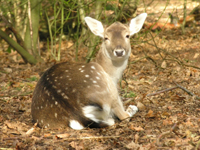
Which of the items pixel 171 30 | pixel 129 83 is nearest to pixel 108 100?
pixel 129 83

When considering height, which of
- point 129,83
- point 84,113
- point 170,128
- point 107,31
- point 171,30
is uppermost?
point 107,31

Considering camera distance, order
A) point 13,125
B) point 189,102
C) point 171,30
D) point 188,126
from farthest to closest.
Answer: point 171,30, point 189,102, point 13,125, point 188,126

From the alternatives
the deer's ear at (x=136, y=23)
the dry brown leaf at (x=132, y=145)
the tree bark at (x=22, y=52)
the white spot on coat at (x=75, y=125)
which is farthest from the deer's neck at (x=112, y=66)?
the tree bark at (x=22, y=52)

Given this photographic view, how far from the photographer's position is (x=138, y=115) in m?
4.02

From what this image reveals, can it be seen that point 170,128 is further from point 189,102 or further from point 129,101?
point 129,101

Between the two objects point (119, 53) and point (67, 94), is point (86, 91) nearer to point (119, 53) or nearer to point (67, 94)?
point (67, 94)

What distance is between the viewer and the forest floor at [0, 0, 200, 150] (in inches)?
122

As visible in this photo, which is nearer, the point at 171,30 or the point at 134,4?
the point at 134,4

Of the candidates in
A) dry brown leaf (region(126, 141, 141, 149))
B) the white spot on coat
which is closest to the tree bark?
the white spot on coat

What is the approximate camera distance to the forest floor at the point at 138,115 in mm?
3107

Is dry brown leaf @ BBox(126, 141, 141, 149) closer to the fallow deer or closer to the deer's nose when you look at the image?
the fallow deer

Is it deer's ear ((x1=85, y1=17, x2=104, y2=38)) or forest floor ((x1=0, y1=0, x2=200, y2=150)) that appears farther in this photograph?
deer's ear ((x1=85, y1=17, x2=104, y2=38))

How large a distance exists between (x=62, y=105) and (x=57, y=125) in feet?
0.85

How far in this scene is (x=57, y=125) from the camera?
351 cm
